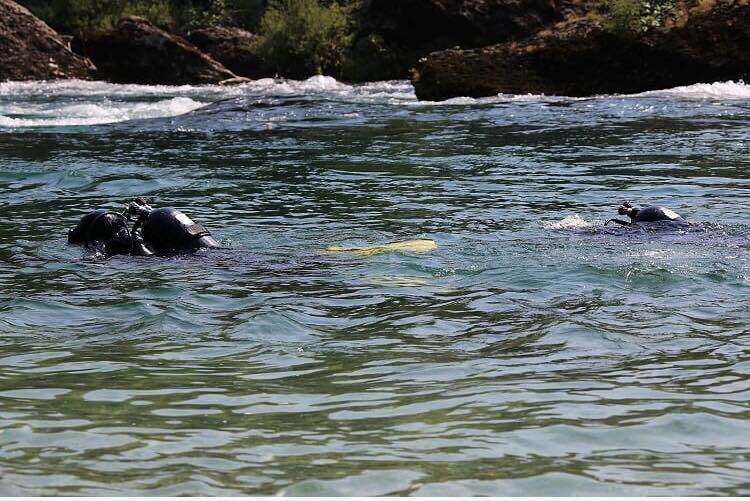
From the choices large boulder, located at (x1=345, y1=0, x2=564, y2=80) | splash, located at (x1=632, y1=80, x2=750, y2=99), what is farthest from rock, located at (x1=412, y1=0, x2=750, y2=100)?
large boulder, located at (x1=345, y1=0, x2=564, y2=80)

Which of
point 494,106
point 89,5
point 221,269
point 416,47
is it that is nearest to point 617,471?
point 221,269

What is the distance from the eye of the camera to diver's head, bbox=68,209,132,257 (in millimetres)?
9133

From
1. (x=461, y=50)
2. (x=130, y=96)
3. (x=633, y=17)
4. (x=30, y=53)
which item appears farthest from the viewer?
(x=30, y=53)

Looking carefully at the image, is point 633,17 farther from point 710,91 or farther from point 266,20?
point 266,20

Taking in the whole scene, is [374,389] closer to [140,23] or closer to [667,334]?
[667,334]

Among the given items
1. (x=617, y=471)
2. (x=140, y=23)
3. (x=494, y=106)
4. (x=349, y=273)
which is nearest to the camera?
(x=617, y=471)

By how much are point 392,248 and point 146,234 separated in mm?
2153

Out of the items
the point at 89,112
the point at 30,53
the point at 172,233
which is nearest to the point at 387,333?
the point at 172,233

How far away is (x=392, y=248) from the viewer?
9023 mm

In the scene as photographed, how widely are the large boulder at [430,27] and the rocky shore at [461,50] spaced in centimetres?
3

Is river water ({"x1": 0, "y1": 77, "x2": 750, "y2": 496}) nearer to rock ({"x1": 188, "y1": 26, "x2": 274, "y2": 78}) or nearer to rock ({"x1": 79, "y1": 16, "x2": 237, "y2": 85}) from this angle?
rock ({"x1": 79, "y1": 16, "x2": 237, "y2": 85})

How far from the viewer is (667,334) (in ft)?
20.6

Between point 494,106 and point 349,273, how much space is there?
14.3m

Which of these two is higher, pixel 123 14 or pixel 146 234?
pixel 123 14
